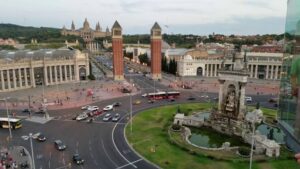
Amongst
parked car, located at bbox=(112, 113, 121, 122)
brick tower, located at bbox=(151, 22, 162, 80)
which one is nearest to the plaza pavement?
parked car, located at bbox=(112, 113, 121, 122)

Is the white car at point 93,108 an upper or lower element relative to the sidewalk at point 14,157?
upper

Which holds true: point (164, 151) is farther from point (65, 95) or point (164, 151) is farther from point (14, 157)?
point (65, 95)

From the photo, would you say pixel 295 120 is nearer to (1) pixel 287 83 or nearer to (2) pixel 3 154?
(1) pixel 287 83

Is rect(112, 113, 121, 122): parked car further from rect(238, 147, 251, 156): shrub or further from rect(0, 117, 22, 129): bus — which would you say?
rect(238, 147, 251, 156): shrub

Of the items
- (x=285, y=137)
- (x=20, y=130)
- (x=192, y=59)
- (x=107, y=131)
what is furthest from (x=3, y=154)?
(x=192, y=59)

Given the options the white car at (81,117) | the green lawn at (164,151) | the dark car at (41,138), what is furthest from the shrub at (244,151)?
the white car at (81,117)

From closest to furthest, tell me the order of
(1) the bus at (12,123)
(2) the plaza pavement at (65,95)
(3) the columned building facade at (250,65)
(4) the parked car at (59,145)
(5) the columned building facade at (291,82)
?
(4) the parked car at (59,145) < (5) the columned building facade at (291,82) < (1) the bus at (12,123) < (2) the plaza pavement at (65,95) < (3) the columned building facade at (250,65)

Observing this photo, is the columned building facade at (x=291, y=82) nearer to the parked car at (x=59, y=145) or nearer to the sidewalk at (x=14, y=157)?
the parked car at (x=59, y=145)
